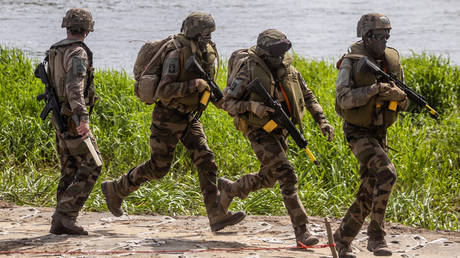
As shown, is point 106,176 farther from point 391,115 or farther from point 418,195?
point 391,115

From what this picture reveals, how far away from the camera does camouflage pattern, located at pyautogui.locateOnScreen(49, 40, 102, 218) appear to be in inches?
258

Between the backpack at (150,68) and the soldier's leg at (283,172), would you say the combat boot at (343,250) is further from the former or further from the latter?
the backpack at (150,68)

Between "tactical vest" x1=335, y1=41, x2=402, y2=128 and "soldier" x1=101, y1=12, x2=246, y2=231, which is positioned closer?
"tactical vest" x1=335, y1=41, x2=402, y2=128

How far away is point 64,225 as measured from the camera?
682 cm

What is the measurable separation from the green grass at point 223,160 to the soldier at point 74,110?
1.52 meters

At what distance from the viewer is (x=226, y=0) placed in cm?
2525

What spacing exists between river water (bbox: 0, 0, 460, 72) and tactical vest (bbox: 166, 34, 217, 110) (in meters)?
8.68

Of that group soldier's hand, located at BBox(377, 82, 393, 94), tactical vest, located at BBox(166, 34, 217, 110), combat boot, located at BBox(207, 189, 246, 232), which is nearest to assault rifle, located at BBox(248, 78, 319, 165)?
tactical vest, located at BBox(166, 34, 217, 110)

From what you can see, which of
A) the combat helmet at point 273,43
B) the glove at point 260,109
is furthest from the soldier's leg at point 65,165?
the combat helmet at point 273,43

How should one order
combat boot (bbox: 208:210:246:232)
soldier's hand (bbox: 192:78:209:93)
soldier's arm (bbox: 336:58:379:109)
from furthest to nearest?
1. combat boot (bbox: 208:210:246:232)
2. soldier's hand (bbox: 192:78:209:93)
3. soldier's arm (bbox: 336:58:379:109)

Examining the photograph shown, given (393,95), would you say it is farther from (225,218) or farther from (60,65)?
(60,65)

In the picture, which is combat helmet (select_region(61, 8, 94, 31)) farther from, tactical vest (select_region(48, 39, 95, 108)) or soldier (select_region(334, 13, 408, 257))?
soldier (select_region(334, 13, 408, 257))

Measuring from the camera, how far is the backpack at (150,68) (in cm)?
670

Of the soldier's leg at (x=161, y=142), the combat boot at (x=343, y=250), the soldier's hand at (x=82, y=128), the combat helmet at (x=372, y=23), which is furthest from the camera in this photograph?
the soldier's leg at (x=161, y=142)
